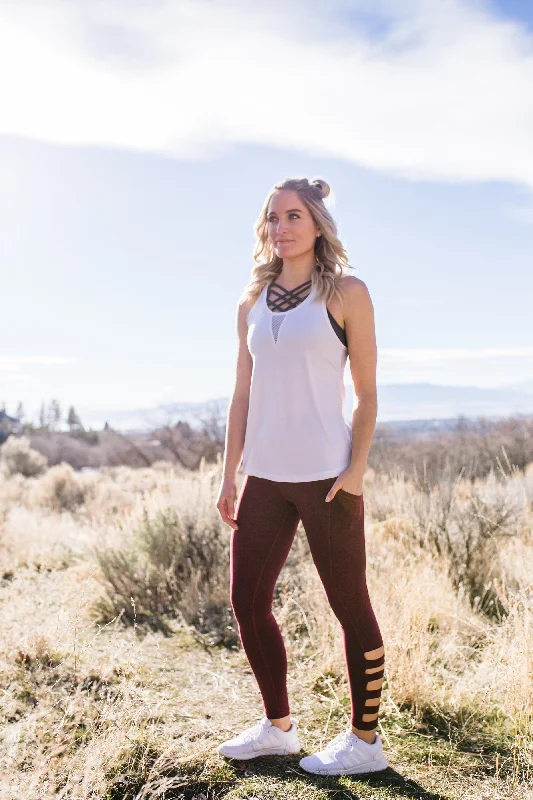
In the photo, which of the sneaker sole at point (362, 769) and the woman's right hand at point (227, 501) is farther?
the woman's right hand at point (227, 501)

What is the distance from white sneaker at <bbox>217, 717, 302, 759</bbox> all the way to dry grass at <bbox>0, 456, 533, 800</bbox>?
Result: 0.05 metres

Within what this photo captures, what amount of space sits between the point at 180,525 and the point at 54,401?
53795 mm

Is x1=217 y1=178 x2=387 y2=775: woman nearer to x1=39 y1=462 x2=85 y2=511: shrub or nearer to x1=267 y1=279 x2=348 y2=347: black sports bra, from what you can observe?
x1=267 y1=279 x2=348 y2=347: black sports bra

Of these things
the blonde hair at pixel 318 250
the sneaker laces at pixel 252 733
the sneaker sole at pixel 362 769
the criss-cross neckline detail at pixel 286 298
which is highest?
the blonde hair at pixel 318 250

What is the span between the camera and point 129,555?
5898mm

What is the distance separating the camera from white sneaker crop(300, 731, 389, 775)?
2.85 m

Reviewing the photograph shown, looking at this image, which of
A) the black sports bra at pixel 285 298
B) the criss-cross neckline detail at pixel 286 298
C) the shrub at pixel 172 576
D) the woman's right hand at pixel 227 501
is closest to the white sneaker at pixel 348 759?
the woman's right hand at pixel 227 501

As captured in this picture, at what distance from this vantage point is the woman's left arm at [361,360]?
2715 millimetres

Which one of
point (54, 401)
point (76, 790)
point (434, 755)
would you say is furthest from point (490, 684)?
point (54, 401)

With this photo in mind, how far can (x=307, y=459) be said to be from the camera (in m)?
2.70

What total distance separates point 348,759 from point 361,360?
1.52 metres

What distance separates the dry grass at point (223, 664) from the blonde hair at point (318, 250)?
1.65 meters

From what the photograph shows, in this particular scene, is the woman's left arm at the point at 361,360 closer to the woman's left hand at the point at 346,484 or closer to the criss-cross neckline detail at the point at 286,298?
the woman's left hand at the point at 346,484

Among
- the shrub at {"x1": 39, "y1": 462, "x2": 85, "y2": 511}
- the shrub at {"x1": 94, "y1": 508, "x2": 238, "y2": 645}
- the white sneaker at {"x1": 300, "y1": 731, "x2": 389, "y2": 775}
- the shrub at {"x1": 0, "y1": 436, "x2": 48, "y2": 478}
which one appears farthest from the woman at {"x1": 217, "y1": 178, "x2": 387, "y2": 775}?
the shrub at {"x1": 0, "y1": 436, "x2": 48, "y2": 478}
